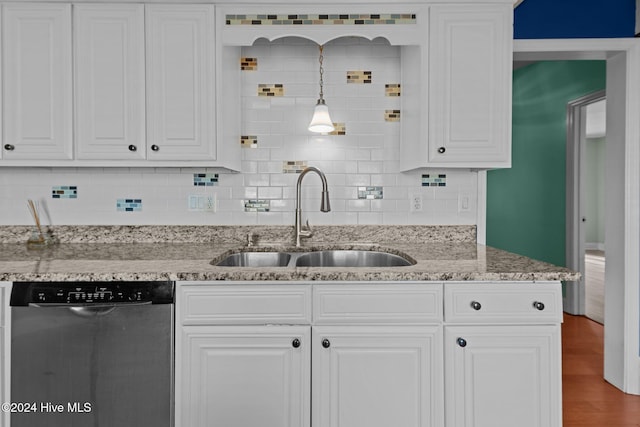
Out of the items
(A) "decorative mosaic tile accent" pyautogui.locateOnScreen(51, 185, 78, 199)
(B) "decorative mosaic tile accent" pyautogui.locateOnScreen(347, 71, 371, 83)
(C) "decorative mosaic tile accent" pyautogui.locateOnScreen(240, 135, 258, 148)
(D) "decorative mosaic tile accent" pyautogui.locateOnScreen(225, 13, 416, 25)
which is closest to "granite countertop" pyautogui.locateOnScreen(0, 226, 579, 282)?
(A) "decorative mosaic tile accent" pyautogui.locateOnScreen(51, 185, 78, 199)

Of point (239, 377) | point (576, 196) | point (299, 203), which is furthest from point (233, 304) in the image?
point (576, 196)

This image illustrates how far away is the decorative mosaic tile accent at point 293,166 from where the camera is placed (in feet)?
7.95

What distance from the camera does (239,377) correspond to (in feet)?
5.10

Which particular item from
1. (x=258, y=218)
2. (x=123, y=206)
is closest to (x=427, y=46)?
(x=258, y=218)

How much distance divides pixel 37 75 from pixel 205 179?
3.10 ft

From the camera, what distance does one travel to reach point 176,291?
1.57 m

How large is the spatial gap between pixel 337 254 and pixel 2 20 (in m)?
2.02

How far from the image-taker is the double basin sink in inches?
86.0

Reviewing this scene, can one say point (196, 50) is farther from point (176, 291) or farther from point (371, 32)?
point (176, 291)

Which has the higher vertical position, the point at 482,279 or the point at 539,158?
the point at 539,158

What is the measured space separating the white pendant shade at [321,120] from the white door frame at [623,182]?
1255mm

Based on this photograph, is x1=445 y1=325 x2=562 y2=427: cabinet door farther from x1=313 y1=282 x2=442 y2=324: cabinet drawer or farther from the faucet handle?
the faucet handle

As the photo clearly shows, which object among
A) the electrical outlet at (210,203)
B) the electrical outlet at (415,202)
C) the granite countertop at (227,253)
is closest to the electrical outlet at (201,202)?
the electrical outlet at (210,203)

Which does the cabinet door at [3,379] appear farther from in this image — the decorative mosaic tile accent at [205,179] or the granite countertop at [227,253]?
the decorative mosaic tile accent at [205,179]
